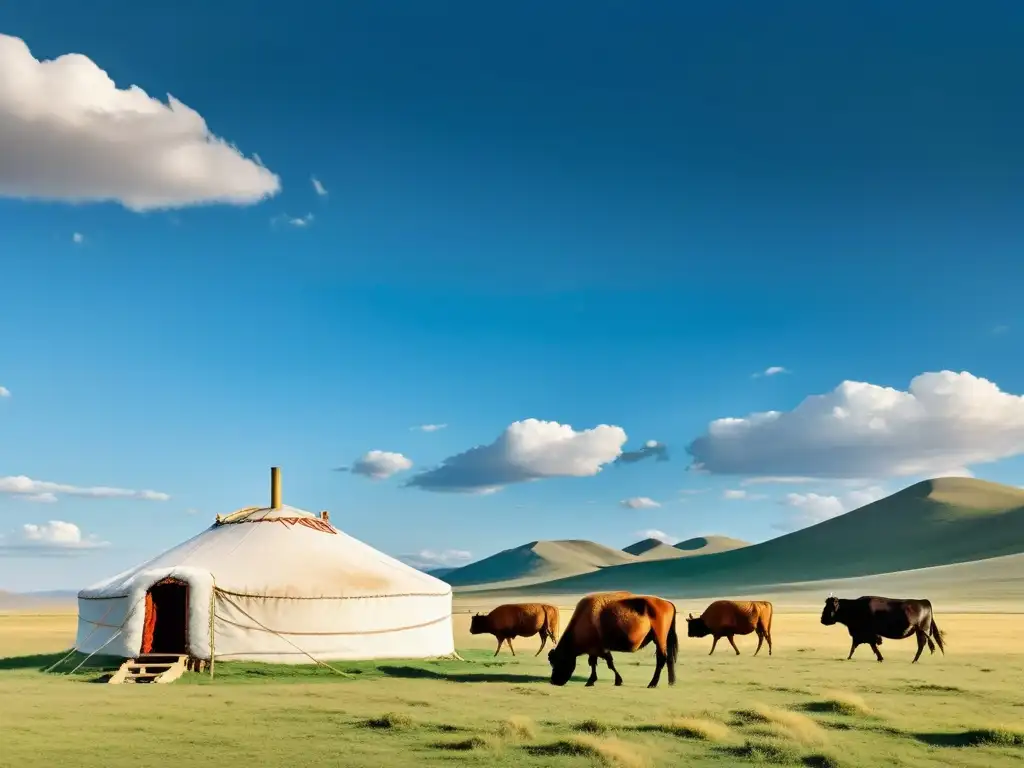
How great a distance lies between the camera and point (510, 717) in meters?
13.7

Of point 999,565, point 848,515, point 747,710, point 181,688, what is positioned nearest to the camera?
point 747,710

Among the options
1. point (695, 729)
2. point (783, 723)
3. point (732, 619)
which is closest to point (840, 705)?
point (783, 723)

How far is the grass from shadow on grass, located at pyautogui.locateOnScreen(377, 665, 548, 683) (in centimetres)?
4

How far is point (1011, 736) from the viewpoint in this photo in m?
12.5

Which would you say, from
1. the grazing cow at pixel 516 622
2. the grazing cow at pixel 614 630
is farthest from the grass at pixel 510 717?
the grazing cow at pixel 516 622

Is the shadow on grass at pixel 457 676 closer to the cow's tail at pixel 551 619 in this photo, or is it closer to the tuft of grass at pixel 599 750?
the cow's tail at pixel 551 619

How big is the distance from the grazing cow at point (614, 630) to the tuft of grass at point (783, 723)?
3.12 m

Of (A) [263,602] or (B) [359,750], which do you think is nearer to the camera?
(B) [359,750]

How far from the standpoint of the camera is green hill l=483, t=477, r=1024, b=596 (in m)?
138

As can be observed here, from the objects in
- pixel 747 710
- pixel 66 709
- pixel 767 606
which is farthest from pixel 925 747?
pixel 767 606

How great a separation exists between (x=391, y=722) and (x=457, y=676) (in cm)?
671

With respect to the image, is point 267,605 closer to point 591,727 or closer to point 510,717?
point 510,717

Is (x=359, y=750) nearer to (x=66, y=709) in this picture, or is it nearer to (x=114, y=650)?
(x=66, y=709)

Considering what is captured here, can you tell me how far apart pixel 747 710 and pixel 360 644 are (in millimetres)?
9653
